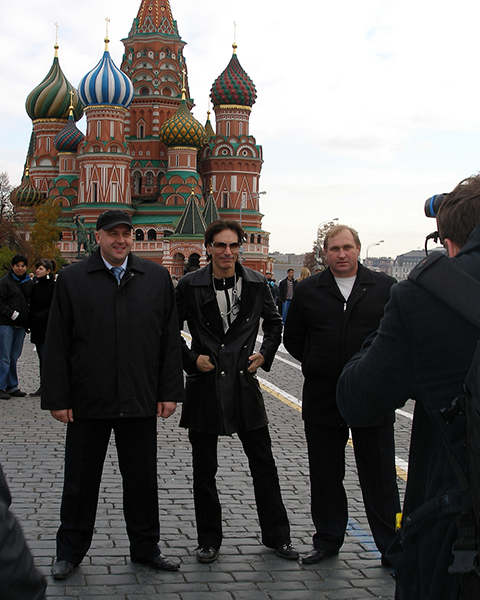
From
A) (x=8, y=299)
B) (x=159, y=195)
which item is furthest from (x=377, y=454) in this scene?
(x=159, y=195)

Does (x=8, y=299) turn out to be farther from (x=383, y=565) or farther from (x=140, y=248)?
(x=140, y=248)

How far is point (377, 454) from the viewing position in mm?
4223

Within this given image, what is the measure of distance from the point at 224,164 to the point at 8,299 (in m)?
61.3

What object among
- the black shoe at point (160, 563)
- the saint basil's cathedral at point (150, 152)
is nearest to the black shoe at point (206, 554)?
the black shoe at point (160, 563)

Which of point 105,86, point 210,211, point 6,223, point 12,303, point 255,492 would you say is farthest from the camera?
point 210,211

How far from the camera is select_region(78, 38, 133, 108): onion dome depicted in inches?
2416

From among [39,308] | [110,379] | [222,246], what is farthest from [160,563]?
[39,308]

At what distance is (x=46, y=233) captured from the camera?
61.2 m

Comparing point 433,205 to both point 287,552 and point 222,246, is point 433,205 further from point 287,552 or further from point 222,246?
point 287,552

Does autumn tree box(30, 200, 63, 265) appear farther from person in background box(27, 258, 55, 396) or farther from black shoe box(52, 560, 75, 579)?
black shoe box(52, 560, 75, 579)

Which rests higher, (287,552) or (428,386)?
(428,386)

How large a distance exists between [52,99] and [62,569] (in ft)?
243

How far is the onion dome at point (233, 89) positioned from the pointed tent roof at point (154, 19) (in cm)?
627

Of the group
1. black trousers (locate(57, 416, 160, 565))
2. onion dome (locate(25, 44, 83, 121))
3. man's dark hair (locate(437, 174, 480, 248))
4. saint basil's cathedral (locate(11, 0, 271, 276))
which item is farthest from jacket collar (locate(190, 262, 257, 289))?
onion dome (locate(25, 44, 83, 121))
